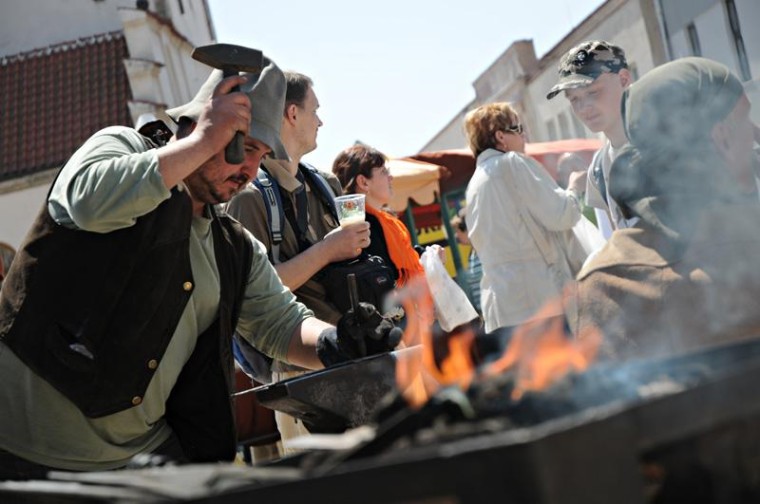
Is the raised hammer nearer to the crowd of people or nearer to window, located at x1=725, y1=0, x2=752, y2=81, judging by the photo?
the crowd of people

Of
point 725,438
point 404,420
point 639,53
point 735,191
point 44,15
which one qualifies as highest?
point 44,15

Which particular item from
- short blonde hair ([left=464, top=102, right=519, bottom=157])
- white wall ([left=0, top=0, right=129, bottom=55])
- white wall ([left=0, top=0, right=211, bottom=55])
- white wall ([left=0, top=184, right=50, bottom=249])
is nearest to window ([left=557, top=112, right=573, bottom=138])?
white wall ([left=0, top=0, right=211, bottom=55])

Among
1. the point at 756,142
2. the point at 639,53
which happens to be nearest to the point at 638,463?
the point at 756,142

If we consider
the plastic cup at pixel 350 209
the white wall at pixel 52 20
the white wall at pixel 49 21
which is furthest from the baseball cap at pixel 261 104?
the white wall at pixel 49 21

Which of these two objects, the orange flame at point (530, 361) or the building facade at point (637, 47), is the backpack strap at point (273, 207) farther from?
the building facade at point (637, 47)

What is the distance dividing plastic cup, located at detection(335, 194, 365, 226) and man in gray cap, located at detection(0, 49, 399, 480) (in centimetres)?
126

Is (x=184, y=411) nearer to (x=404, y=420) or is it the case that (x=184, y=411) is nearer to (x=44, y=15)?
(x=404, y=420)

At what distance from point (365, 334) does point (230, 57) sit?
87 centimetres

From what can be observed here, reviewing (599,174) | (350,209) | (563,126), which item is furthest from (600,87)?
(563,126)

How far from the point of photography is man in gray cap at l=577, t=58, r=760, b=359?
2.57 m

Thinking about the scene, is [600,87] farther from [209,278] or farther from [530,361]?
[530,361]

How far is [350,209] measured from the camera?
14.6 ft

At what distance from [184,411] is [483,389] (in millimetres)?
1616

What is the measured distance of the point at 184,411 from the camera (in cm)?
318
